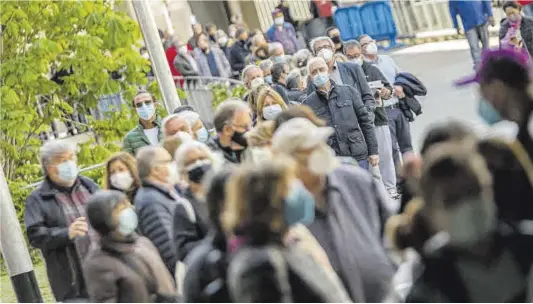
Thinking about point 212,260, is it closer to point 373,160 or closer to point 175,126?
point 175,126

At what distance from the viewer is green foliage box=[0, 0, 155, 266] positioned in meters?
18.8

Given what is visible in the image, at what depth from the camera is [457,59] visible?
25938mm

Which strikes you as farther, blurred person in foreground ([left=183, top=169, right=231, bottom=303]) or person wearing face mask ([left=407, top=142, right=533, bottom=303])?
blurred person in foreground ([left=183, top=169, right=231, bottom=303])

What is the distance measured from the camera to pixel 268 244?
22.0ft

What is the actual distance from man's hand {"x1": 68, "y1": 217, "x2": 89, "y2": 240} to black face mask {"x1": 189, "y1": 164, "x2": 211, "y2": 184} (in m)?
1.35

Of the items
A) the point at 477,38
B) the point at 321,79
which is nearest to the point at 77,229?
the point at 321,79

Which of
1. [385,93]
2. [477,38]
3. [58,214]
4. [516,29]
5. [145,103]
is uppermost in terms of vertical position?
[145,103]

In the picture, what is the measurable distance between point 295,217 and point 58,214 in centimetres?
387

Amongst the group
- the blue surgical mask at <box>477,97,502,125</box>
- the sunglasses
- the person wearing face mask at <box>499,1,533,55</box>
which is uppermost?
the sunglasses

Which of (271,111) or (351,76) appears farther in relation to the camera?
(351,76)

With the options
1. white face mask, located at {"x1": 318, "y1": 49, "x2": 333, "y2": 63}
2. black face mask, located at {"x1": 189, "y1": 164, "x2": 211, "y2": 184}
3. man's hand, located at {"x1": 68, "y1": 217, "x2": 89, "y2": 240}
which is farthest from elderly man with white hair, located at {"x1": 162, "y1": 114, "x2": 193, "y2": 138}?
white face mask, located at {"x1": 318, "y1": 49, "x2": 333, "y2": 63}

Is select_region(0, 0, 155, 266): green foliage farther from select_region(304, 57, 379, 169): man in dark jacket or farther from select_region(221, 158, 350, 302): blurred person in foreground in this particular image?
select_region(221, 158, 350, 302): blurred person in foreground

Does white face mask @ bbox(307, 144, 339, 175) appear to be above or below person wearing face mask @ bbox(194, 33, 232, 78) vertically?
below

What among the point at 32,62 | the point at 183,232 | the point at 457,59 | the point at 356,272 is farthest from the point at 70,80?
the point at 356,272
